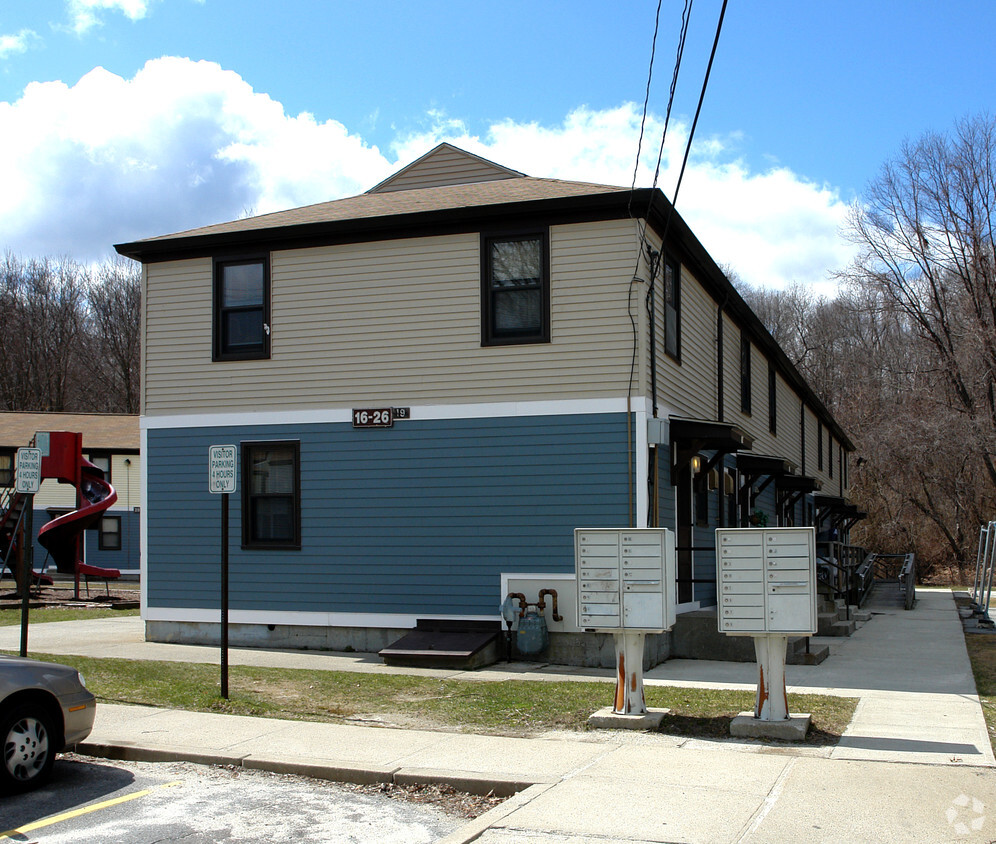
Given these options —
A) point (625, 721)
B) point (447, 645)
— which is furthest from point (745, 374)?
point (625, 721)

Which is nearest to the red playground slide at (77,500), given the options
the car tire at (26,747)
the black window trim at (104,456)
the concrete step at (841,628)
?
the black window trim at (104,456)

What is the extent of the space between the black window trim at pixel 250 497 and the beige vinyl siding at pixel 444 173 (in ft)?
18.1

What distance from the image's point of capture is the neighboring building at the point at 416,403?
13336 mm

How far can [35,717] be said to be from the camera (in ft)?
23.5

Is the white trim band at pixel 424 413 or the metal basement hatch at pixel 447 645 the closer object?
the metal basement hatch at pixel 447 645

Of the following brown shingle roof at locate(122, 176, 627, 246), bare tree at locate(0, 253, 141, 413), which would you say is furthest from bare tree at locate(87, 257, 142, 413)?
brown shingle roof at locate(122, 176, 627, 246)

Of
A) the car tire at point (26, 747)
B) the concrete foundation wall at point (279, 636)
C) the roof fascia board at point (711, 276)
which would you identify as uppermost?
the roof fascia board at point (711, 276)

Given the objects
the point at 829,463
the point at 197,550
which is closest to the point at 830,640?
the point at 197,550

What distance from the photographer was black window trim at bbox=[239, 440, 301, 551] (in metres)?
14.7

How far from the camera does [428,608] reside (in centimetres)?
1396

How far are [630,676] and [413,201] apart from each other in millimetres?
9149

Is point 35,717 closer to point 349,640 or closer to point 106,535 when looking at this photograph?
point 349,640

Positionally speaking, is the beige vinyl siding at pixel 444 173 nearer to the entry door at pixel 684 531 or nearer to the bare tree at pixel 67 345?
the entry door at pixel 684 531

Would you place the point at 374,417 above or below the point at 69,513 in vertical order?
above
